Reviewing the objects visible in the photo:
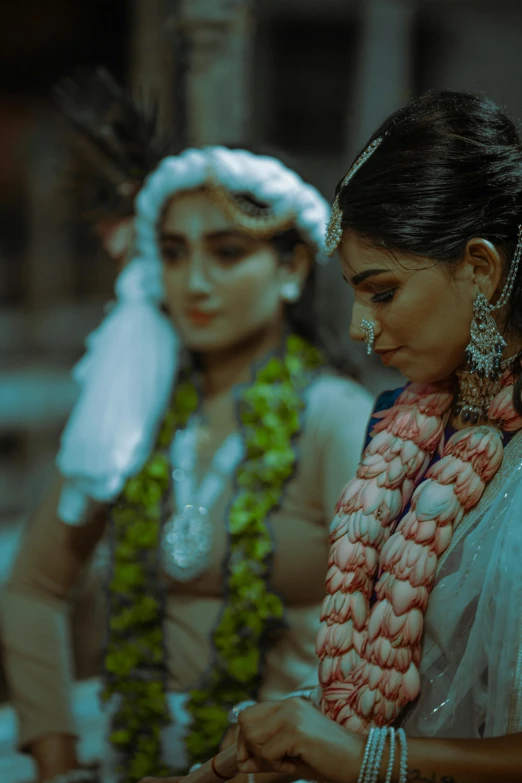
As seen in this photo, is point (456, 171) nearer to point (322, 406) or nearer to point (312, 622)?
point (322, 406)

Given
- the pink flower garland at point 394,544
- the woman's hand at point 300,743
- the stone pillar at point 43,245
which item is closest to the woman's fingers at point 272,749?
the woman's hand at point 300,743

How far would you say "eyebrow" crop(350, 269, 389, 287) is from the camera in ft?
3.67

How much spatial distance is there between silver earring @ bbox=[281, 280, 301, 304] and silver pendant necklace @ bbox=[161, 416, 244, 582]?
0.89 ft

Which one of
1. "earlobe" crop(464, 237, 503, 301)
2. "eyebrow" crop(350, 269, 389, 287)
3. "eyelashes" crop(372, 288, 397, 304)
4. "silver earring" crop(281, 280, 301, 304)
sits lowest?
"silver earring" crop(281, 280, 301, 304)

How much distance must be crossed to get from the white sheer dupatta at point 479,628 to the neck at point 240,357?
0.87m

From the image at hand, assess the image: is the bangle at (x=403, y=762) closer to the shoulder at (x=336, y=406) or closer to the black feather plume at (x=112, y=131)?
the shoulder at (x=336, y=406)

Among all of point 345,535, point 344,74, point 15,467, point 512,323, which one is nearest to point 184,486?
point 345,535

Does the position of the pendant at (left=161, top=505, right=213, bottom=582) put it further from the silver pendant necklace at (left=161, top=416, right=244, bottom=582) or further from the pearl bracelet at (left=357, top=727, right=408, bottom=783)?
the pearl bracelet at (left=357, top=727, right=408, bottom=783)

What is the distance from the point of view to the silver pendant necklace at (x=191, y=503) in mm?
1820

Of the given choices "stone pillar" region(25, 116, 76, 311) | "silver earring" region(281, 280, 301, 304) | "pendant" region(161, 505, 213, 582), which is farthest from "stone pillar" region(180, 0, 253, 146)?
"stone pillar" region(25, 116, 76, 311)

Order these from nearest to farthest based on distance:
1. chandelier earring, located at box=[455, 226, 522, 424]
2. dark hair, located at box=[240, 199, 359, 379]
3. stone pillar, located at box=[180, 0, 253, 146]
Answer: chandelier earring, located at box=[455, 226, 522, 424] < dark hair, located at box=[240, 199, 359, 379] < stone pillar, located at box=[180, 0, 253, 146]

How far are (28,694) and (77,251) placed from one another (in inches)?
139

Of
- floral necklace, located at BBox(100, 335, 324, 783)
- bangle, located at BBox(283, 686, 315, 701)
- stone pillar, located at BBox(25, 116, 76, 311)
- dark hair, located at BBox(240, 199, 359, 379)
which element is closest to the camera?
bangle, located at BBox(283, 686, 315, 701)

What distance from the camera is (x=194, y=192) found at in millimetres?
1888
